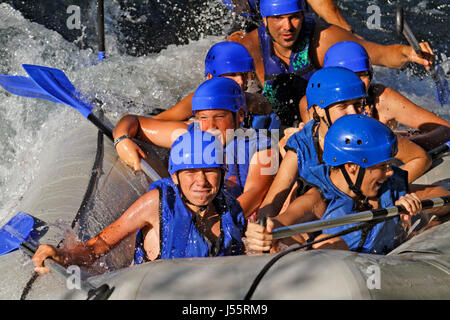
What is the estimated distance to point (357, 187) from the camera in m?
2.74

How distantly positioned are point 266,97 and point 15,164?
1.74m

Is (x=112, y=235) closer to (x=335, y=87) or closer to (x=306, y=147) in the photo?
(x=306, y=147)

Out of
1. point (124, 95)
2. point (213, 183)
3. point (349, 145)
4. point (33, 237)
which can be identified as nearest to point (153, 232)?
point (213, 183)

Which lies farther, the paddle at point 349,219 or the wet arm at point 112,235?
the wet arm at point 112,235

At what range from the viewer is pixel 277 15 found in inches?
160

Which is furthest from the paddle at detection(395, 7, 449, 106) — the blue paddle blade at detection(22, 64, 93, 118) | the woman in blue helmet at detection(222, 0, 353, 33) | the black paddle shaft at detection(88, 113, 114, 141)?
the blue paddle blade at detection(22, 64, 93, 118)

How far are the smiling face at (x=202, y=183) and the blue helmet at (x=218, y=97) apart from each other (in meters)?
0.79

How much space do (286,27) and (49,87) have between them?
1.49 metres

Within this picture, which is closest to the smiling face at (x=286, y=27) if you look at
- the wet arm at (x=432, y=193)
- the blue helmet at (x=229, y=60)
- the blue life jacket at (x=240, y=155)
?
the blue helmet at (x=229, y=60)

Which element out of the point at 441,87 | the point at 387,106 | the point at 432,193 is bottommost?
the point at 441,87

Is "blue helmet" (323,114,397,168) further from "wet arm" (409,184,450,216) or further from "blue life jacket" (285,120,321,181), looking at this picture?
"wet arm" (409,184,450,216)

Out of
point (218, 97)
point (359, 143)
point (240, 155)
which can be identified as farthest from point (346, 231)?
point (218, 97)

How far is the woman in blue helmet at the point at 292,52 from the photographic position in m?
4.07

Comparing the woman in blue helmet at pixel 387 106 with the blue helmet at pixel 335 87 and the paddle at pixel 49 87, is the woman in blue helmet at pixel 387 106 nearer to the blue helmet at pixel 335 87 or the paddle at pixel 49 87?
the blue helmet at pixel 335 87
